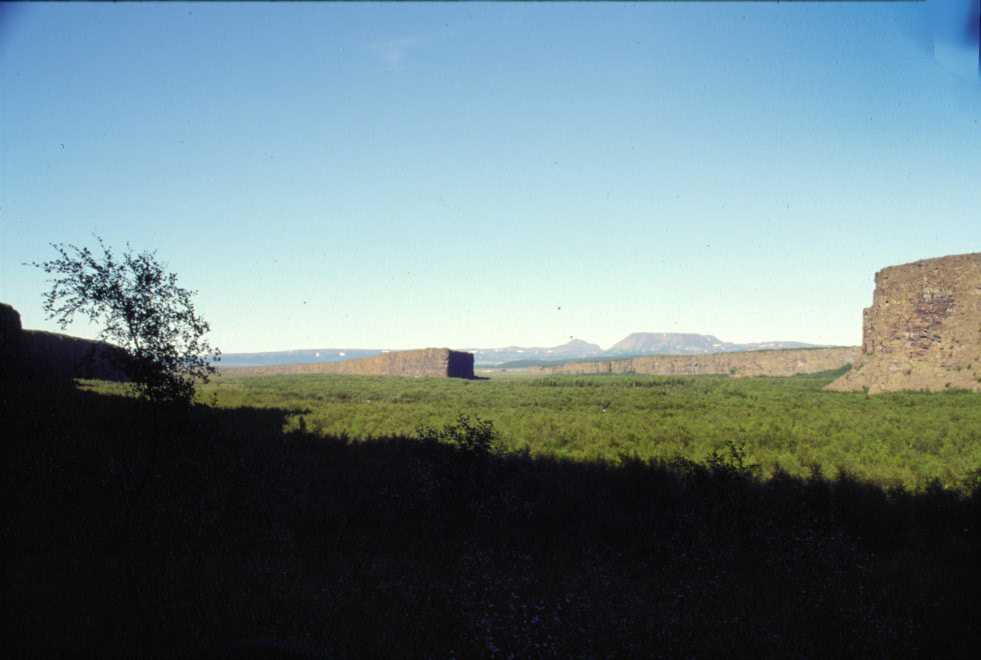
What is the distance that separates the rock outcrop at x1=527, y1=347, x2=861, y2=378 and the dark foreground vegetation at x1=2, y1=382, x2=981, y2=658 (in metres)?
55.4

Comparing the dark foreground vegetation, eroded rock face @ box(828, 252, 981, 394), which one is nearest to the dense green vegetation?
eroded rock face @ box(828, 252, 981, 394)

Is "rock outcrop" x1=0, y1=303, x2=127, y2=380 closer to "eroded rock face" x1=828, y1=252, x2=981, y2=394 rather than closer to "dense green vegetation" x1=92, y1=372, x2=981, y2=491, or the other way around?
"dense green vegetation" x1=92, y1=372, x2=981, y2=491

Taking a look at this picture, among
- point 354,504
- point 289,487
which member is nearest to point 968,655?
point 354,504

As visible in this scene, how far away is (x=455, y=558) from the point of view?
25.2ft

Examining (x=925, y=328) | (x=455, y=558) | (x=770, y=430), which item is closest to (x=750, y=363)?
(x=925, y=328)

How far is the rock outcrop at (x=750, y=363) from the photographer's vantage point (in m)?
62.4

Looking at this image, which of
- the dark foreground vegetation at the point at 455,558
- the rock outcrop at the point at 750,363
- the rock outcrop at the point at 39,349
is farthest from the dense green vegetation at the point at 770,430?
the rock outcrop at the point at 750,363

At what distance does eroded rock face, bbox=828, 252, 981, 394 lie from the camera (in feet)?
99.7

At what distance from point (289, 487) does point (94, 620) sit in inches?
226

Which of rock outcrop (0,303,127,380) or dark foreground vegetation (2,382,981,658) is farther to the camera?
rock outcrop (0,303,127,380)

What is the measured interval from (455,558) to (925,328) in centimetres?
3929

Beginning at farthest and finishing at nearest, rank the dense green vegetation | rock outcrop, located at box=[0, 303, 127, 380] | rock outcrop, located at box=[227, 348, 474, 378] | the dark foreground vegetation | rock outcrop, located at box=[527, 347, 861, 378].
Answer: rock outcrop, located at box=[227, 348, 474, 378] → rock outcrop, located at box=[527, 347, 861, 378] → rock outcrop, located at box=[0, 303, 127, 380] → the dense green vegetation → the dark foreground vegetation

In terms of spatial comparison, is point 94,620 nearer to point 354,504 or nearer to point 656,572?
point 354,504

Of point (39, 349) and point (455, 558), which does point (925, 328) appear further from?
point (39, 349)
